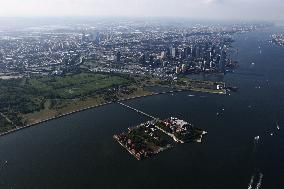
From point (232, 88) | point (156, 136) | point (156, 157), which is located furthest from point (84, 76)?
point (156, 157)

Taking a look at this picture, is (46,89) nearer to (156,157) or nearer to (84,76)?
(84,76)

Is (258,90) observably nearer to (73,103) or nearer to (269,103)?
(269,103)

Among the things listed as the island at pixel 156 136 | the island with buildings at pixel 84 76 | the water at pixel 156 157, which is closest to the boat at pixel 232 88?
the island with buildings at pixel 84 76

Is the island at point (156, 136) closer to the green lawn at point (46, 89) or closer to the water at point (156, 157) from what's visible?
the water at point (156, 157)

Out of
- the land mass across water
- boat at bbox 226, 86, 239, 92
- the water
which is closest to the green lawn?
the land mass across water

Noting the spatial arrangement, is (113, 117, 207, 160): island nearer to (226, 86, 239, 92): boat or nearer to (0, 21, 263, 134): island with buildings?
(0, 21, 263, 134): island with buildings

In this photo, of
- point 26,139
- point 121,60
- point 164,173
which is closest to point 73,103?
point 26,139
